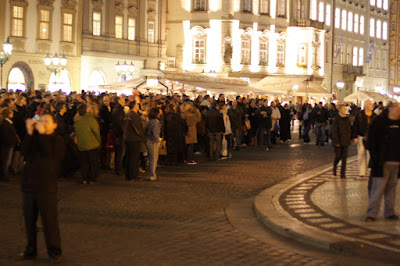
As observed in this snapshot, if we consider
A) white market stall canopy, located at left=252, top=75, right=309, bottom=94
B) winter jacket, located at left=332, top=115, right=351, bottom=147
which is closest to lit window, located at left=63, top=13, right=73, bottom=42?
white market stall canopy, located at left=252, top=75, right=309, bottom=94

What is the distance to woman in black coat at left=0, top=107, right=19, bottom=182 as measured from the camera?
15961 mm

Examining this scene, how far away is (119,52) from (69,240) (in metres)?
39.4

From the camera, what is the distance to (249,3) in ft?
198

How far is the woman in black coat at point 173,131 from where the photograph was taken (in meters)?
20.1

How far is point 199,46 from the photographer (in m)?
59.3

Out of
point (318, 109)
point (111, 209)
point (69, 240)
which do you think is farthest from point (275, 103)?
point (69, 240)

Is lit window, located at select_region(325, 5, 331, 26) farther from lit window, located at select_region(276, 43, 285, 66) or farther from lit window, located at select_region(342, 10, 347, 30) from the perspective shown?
lit window, located at select_region(276, 43, 285, 66)

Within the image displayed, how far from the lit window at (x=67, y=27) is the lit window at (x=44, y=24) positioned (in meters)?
1.30

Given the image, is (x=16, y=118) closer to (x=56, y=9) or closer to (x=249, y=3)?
(x=56, y=9)

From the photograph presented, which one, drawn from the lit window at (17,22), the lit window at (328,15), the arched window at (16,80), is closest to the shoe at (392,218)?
the arched window at (16,80)

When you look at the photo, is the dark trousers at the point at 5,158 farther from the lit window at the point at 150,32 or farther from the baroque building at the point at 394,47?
the baroque building at the point at 394,47

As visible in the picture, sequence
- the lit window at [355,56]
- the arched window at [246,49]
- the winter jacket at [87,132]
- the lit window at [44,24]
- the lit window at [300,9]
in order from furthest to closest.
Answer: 1. the lit window at [355,56]
2. the lit window at [300,9]
3. the arched window at [246,49]
4. the lit window at [44,24]
5. the winter jacket at [87,132]

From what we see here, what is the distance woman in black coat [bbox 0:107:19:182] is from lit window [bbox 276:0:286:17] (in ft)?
160

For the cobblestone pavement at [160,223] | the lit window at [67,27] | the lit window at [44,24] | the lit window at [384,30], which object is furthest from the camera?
the lit window at [384,30]
